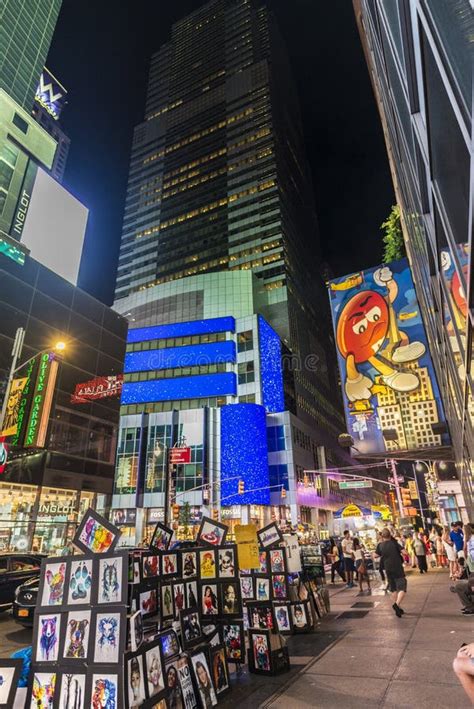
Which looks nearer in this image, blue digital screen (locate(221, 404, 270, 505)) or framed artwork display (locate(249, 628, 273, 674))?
A: framed artwork display (locate(249, 628, 273, 674))

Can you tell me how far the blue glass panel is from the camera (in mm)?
65125

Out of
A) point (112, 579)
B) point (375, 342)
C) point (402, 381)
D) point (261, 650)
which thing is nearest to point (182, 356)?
point (375, 342)

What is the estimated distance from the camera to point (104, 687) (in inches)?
160

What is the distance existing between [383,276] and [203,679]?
59.8 feet

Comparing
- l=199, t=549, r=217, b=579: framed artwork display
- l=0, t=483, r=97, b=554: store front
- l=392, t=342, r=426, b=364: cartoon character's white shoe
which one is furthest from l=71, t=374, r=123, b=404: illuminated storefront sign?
l=199, t=549, r=217, b=579: framed artwork display

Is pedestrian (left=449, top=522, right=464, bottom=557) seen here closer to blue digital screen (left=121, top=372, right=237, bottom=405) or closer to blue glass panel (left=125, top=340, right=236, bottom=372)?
blue digital screen (left=121, top=372, right=237, bottom=405)

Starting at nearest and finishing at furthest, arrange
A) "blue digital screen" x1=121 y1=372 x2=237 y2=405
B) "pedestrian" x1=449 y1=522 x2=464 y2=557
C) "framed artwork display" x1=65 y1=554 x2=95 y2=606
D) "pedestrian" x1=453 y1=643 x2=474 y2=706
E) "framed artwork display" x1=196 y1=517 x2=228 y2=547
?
"pedestrian" x1=453 y1=643 x2=474 y2=706
"framed artwork display" x1=65 y1=554 x2=95 y2=606
"framed artwork display" x1=196 y1=517 x2=228 y2=547
"pedestrian" x1=449 y1=522 x2=464 y2=557
"blue digital screen" x1=121 y1=372 x2=237 y2=405

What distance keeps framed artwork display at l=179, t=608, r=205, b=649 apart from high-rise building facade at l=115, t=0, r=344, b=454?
237 ft

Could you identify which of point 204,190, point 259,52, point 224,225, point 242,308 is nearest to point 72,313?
point 242,308

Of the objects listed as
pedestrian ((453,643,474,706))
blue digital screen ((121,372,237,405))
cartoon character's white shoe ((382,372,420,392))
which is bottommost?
pedestrian ((453,643,474,706))

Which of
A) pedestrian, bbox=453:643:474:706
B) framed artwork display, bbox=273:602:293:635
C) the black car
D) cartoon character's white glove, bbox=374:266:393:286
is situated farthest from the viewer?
cartoon character's white glove, bbox=374:266:393:286

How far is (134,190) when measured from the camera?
132 m

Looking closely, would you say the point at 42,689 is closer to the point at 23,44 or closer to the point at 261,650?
the point at 261,650

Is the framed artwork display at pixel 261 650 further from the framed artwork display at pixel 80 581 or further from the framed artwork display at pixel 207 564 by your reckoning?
the framed artwork display at pixel 80 581
